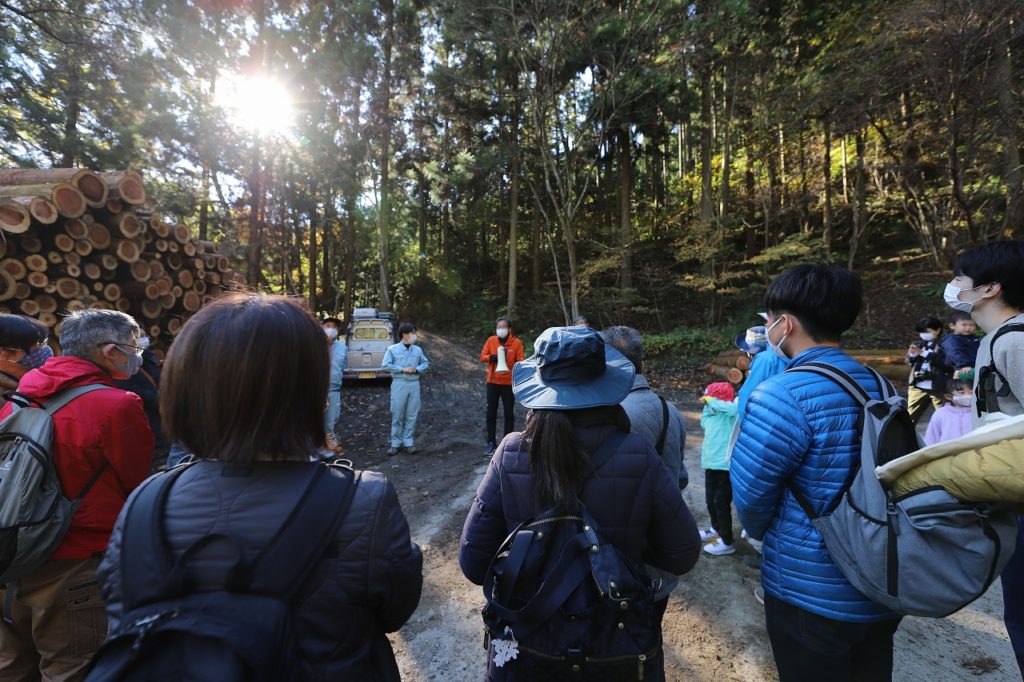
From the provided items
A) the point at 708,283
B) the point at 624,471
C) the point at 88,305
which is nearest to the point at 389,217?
the point at 708,283

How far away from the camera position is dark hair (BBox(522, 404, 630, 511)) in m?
1.48

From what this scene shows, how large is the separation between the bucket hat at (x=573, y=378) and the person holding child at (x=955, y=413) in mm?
4089

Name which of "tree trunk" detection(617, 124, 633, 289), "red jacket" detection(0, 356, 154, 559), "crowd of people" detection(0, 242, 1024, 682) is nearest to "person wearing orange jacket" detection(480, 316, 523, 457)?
"crowd of people" detection(0, 242, 1024, 682)

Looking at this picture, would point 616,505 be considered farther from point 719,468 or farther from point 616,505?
point 719,468

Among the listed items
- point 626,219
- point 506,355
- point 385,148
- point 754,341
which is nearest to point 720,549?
point 754,341

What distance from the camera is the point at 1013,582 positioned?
2.10 metres

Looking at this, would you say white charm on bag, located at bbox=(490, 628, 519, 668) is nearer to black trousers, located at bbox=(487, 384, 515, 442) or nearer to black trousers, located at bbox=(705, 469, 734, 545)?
black trousers, located at bbox=(705, 469, 734, 545)

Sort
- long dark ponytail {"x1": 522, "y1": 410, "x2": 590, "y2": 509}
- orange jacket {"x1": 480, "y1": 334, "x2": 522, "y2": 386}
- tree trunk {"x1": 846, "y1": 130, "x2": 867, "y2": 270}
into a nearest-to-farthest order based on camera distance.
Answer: long dark ponytail {"x1": 522, "y1": 410, "x2": 590, "y2": 509} → orange jacket {"x1": 480, "y1": 334, "x2": 522, "y2": 386} → tree trunk {"x1": 846, "y1": 130, "x2": 867, "y2": 270}

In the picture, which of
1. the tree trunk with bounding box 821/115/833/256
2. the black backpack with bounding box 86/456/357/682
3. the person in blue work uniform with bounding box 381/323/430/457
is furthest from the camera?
the tree trunk with bounding box 821/115/833/256

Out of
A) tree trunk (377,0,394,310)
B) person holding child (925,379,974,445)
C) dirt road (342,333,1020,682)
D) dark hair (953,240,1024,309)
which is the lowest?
dirt road (342,333,1020,682)

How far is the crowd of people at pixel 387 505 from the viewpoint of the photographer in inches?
38.5

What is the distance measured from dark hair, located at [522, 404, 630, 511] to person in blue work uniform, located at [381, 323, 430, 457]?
5611 millimetres

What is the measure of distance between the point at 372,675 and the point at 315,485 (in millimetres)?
522

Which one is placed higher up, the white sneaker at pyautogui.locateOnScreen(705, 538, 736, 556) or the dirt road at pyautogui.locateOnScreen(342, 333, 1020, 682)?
the white sneaker at pyautogui.locateOnScreen(705, 538, 736, 556)
